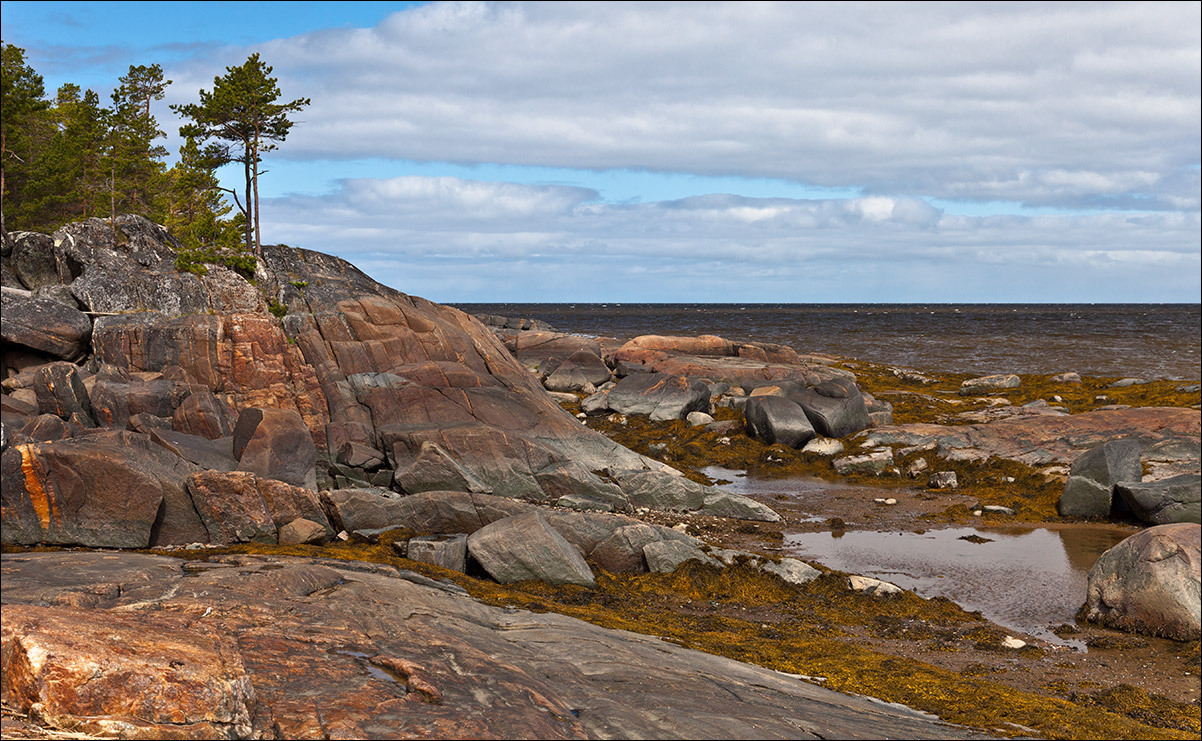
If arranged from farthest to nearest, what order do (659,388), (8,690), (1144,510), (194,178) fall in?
(194,178)
(659,388)
(1144,510)
(8,690)

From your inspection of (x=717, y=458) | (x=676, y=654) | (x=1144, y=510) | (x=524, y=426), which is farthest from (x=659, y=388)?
(x=676, y=654)

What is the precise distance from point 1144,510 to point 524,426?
19.9 m

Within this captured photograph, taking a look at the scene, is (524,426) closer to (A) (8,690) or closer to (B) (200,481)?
(B) (200,481)

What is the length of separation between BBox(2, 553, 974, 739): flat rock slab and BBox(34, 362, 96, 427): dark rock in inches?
572

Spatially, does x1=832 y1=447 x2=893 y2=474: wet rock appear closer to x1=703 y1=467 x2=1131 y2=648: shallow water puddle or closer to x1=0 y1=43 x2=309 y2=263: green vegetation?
x1=703 y1=467 x2=1131 y2=648: shallow water puddle

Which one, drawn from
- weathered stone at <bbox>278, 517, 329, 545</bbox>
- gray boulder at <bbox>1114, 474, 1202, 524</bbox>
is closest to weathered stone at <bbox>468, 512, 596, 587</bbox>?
weathered stone at <bbox>278, 517, 329, 545</bbox>

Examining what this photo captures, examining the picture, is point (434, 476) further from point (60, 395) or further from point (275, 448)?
point (60, 395)

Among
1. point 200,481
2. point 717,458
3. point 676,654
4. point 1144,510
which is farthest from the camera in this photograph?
point 717,458

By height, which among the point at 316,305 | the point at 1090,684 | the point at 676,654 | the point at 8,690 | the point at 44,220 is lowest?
the point at 1090,684

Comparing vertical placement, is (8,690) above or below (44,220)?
below

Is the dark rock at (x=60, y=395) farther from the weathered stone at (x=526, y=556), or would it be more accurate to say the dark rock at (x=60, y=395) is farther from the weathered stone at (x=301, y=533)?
the weathered stone at (x=526, y=556)

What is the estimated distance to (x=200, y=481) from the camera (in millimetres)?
19438

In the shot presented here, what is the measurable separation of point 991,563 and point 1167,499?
654 cm

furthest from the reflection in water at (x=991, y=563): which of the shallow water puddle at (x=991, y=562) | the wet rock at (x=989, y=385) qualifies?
the wet rock at (x=989, y=385)
